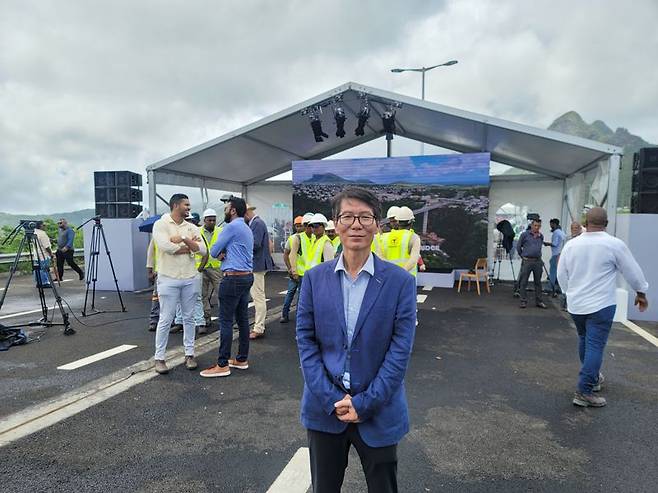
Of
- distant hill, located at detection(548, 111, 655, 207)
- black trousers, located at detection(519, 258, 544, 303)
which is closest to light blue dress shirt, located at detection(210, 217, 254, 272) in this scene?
black trousers, located at detection(519, 258, 544, 303)

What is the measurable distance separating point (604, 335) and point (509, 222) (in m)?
9.65

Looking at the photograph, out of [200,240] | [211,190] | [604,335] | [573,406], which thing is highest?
[211,190]

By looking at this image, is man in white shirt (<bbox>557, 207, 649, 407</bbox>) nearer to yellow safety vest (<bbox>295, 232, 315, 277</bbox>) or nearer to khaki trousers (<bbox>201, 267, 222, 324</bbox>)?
yellow safety vest (<bbox>295, 232, 315, 277</bbox>)

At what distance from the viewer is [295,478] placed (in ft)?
9.42

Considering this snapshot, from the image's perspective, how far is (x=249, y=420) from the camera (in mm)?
3732

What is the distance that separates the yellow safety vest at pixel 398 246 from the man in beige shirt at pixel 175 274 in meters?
2.41

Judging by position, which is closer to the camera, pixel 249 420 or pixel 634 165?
pixel 249 420

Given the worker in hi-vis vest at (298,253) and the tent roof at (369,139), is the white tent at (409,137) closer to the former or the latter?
the tent roof at (369,139)

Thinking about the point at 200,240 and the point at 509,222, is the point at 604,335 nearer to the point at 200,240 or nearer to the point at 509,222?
the point at 200,240

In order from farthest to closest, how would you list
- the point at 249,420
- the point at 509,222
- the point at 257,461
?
the point at 509,222 < the point at 249,420 < the point at 257,461

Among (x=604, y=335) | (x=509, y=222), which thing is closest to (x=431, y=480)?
(x=604, y=335)

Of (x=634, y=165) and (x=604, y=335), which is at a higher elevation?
(x=634, y=165)

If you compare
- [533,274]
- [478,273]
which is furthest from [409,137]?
[533,274]

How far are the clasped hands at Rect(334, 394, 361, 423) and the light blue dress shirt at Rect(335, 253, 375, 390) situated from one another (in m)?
0.08
